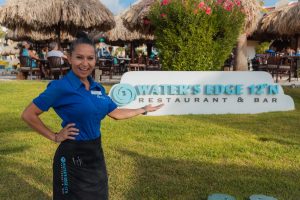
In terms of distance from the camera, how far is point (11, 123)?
6.14 m

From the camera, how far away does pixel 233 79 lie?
24.4ft

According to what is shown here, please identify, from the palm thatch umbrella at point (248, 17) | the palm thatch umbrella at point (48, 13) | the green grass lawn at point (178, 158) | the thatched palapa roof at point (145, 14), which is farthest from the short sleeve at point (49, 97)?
the palm thatch umbrella at point (48, 13)

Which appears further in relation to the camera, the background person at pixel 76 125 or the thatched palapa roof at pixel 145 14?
the thatched palapa roof at pixel 145 14

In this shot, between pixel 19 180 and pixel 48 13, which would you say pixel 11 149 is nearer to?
pixel 19 180

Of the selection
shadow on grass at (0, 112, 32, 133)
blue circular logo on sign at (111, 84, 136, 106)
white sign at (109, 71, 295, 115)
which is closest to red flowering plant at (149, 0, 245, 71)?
white sign at (109, 71, 295, 115)

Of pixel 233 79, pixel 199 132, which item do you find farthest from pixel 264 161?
pixel 233 79

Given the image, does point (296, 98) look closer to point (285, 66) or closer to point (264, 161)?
point (285, 66)

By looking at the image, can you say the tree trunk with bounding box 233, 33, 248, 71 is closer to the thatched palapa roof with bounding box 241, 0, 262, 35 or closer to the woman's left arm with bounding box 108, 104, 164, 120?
the thatched palapa roof with bounding box 241, 0, 262, 35

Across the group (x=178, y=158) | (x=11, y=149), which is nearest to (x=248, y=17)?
(x=178, y=158)

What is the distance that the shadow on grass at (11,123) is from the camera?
5.67 m

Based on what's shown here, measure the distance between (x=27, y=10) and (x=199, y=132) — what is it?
37.6 ft

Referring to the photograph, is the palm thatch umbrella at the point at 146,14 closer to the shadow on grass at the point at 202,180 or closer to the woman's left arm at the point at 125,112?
the shadow on grass at the point at 202,180

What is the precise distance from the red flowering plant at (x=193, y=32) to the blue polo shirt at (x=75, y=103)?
601 cm

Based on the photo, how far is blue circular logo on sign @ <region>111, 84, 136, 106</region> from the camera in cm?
698
